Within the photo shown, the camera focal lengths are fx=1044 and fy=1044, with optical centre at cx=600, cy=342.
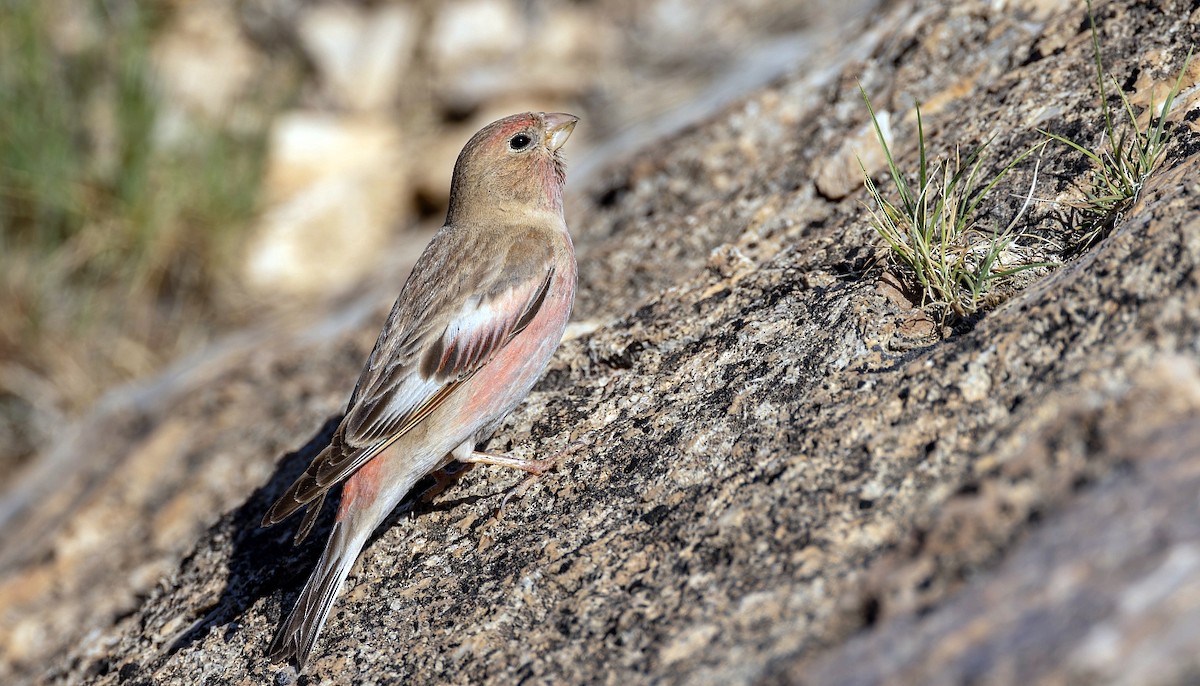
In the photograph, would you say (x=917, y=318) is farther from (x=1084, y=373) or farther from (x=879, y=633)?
(x=879, y=633)

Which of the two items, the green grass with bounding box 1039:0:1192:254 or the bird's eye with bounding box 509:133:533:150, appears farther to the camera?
the bird's eye with bounding box 509:133:533:150

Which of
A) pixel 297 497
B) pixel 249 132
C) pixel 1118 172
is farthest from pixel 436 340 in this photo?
pixel 249 132

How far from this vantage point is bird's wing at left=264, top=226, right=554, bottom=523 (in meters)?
3.97

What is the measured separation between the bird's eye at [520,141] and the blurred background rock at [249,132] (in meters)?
1.77

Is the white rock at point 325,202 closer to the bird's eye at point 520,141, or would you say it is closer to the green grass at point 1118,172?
the bird's eye at point 520,141

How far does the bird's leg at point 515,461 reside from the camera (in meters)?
3.82

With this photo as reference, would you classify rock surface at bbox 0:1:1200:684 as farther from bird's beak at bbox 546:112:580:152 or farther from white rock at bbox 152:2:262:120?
white rock at bbox 152:2:262:120

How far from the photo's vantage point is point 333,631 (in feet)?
11.6

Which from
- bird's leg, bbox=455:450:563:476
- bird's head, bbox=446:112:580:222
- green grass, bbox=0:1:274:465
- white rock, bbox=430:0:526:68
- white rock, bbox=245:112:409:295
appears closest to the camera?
bird's leg, bbox=455:450:563:476

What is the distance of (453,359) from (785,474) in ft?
5.38

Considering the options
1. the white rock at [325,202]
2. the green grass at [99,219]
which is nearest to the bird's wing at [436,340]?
the white rock at [325,202]

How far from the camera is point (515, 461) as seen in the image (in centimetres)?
394

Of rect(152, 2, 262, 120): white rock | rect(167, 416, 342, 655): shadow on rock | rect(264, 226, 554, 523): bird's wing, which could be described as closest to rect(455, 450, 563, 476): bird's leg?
rect(264, 226, 554, 523): bird's wing

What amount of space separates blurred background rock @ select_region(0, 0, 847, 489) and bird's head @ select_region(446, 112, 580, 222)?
1.73 m
